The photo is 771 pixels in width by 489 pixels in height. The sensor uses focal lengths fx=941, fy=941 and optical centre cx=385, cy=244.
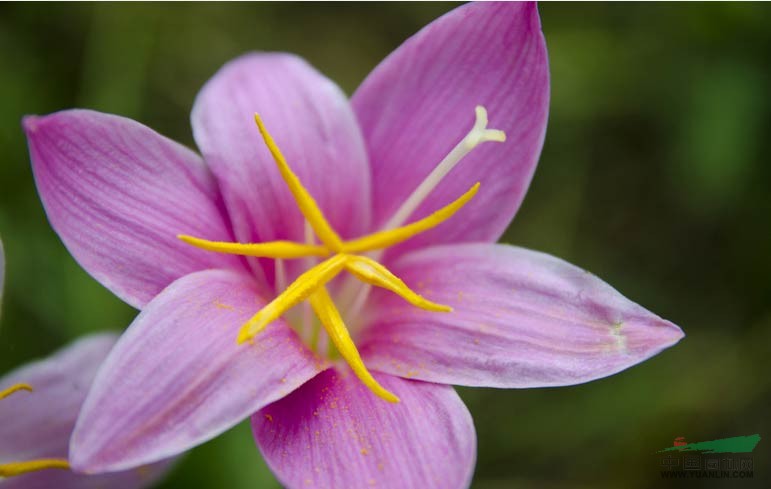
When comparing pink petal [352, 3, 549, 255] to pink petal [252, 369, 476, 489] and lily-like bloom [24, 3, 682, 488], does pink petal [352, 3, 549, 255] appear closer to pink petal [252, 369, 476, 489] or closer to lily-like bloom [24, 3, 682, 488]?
lily-like bloom [24, 3, 682, 488]

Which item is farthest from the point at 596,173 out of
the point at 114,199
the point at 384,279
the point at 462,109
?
the point at 114,199

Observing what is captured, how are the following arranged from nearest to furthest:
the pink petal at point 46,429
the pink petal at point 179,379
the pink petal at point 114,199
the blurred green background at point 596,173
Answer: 1. the pink petal at point 179,379
2. the pink petal at point 114,199
3. the pink petal at point 46,429
4. the blurred green background at point 596,173

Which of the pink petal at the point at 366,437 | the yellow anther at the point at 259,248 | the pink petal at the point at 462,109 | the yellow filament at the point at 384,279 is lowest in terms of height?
the pink petal at the point at 366,437

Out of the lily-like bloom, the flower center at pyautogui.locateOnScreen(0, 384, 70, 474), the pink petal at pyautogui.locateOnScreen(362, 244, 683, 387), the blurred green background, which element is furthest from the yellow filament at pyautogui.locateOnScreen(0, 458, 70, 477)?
the blurred green background

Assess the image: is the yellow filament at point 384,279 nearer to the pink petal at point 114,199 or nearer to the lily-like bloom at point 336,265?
the lily-like bloom at point 336,265

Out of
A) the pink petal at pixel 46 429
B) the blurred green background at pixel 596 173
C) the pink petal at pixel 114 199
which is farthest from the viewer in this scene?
the blurred green background at pixel 596 173

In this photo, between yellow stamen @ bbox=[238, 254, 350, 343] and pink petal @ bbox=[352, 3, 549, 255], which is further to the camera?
pink petal @ bbox=[352, 3, 549, 255]

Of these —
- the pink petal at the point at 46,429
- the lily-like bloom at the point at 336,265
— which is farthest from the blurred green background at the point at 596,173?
the lily-like bloom at the point at 336,265
